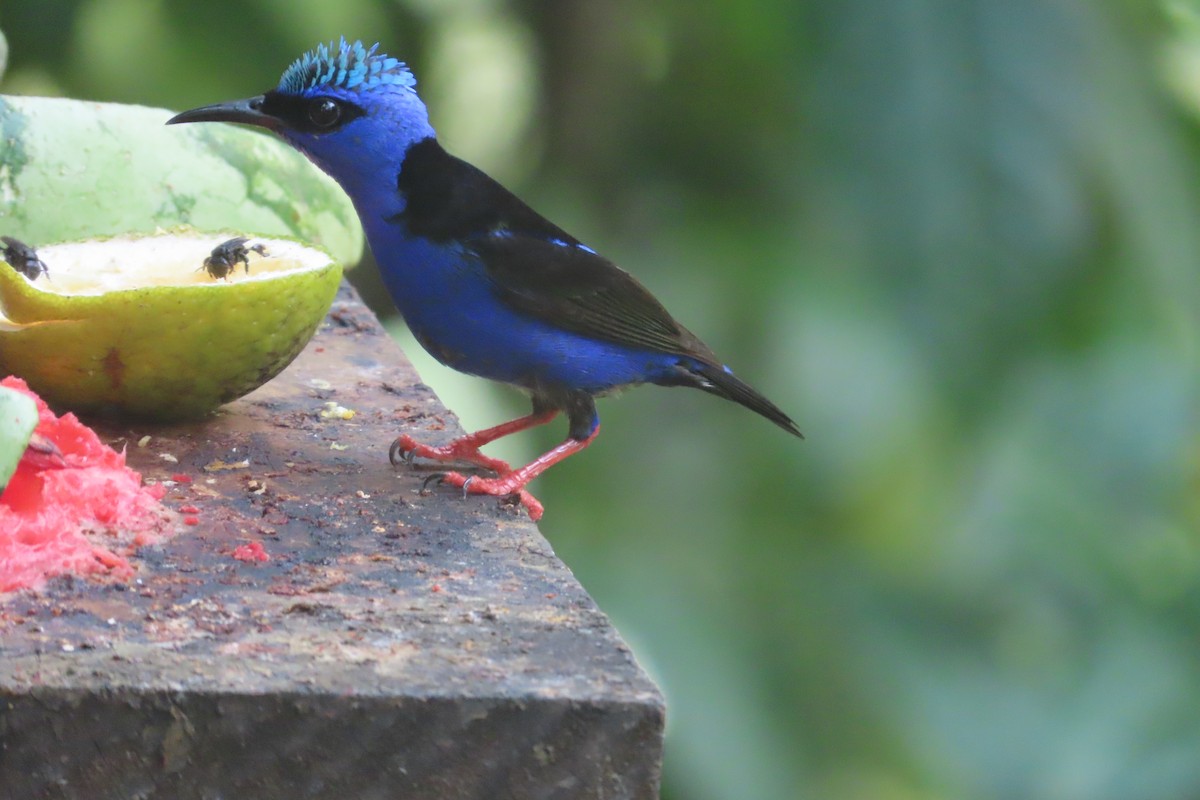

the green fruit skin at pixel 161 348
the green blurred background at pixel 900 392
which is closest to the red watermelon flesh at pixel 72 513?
the green fruit skin at pixel 161 348

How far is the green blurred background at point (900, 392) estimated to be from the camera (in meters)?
3.41

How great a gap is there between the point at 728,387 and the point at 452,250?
1.69 feet

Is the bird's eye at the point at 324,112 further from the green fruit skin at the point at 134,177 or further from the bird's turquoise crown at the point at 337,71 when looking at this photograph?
the green fruit skin at the point at 134,177

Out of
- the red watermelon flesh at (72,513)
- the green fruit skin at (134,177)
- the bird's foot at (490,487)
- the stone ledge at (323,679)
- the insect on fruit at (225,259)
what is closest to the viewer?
the stone ledge at (323,679)

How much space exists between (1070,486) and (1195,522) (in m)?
0.63

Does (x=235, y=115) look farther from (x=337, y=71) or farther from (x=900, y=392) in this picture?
(x=900, y=392)

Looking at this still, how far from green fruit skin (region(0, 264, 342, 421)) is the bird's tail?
697 mm

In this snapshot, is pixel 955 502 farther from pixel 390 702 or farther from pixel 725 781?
pixel 390 702

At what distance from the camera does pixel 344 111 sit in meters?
2.36

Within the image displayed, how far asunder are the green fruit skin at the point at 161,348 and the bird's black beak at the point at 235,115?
0.39 metres

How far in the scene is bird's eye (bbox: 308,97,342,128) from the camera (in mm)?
2350

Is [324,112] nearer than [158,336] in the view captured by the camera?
No

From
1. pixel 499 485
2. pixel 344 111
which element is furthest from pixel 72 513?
pixel 344 111

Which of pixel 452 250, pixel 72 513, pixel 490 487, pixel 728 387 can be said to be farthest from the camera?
pixel 728 387
